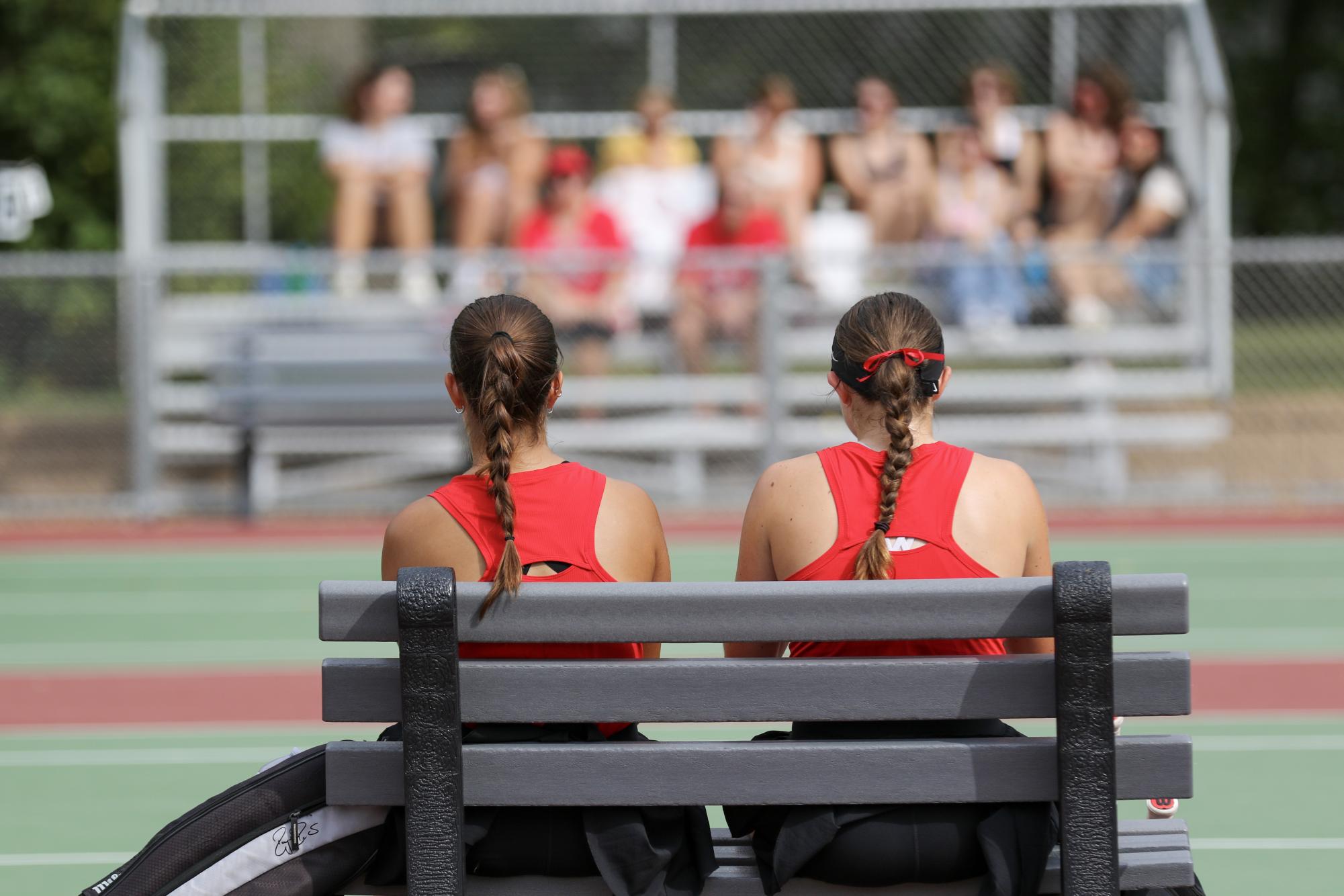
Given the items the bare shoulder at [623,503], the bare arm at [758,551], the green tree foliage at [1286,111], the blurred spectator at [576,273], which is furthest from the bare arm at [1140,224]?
the green tree foliage at [1286,111]

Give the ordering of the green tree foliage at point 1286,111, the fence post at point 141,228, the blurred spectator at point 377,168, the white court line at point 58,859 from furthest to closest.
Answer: the green tree foliage at point 1286,111 < the blurred spectator at point 377,168 < the fence post at point 141,228 < the white court line at point 58,859

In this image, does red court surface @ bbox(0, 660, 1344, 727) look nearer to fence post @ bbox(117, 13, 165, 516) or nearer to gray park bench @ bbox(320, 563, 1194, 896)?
gray park bench @ bbox(320, 563, 1194, 896)

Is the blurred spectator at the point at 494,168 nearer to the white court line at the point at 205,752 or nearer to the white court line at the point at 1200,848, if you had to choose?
the white court line at the point at 205,752

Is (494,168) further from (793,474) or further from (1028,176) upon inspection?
(793,474)

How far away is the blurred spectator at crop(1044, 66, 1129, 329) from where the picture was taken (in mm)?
13727

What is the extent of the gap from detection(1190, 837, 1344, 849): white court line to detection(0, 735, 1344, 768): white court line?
110 cm

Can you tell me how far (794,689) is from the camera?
112 inches

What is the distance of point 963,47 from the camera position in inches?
706

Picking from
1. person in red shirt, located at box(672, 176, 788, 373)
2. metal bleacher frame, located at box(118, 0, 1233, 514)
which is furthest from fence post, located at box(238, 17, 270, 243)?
person in red shirt, located at box(672, 176, 788, 373)

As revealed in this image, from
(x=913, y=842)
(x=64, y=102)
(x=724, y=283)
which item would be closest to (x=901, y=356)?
(x=913, y=842)

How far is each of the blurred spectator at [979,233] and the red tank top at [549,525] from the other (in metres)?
10.3

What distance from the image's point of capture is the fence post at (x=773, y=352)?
496 inches

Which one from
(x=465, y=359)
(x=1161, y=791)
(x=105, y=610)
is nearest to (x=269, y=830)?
(x=465, y=359)

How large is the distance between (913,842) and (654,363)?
1059 cm
